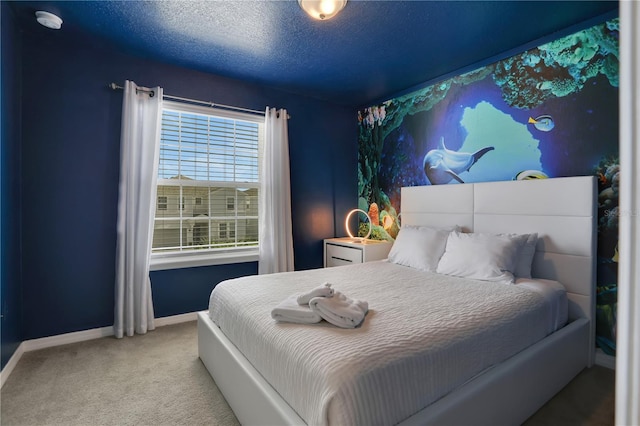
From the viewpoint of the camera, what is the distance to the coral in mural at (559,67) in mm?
2264

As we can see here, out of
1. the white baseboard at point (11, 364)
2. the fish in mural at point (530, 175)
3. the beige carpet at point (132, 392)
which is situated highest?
the fish in mural at point (530, 175)

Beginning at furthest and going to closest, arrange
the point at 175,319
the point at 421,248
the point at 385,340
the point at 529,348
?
the point at 175,319 < the point at 421,248 < the point at 529,348 < the point at 385,340

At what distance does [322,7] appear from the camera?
6.95 ft

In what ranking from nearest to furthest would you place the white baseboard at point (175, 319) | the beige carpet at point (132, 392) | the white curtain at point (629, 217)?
the white curtain at point (629, 217) → the beige carpet at point (132, 392) → the white baseboard at point (175, 319)

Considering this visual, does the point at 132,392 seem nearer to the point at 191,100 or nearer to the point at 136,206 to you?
the point at 136,206

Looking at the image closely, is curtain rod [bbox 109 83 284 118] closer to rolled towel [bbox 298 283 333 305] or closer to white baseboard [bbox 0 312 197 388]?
white baseboard [bbox 0 312 197 388]

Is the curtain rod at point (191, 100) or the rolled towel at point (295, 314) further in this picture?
the curtain rod at point (191, 100)

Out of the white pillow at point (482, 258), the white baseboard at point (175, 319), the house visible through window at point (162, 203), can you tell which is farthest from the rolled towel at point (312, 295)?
the house visible through window at point (162, 203)

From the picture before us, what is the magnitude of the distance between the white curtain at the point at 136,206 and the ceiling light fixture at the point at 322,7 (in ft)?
5.23

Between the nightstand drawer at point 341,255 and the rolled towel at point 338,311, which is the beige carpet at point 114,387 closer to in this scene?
the rolled towel at point 338,311

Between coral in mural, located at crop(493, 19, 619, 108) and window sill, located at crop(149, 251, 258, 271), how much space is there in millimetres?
2908

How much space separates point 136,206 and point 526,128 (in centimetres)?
336

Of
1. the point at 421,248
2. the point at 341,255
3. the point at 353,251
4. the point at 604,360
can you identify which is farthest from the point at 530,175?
the point at 341,255

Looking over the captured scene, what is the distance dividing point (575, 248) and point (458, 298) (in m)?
1.11
